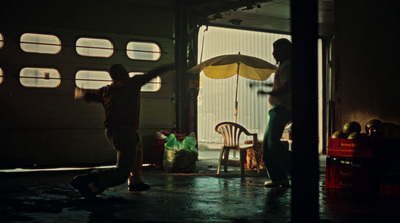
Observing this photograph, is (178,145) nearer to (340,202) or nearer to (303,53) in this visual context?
(340,202)

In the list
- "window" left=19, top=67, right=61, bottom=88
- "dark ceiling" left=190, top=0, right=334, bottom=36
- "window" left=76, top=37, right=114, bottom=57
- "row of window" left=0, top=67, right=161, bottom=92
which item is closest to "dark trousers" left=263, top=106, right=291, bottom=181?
"dark ceiling" left=190, top=0, right=334, bottom=36

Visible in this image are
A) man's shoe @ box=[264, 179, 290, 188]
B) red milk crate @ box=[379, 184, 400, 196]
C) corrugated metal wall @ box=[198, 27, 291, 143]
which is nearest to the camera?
red milk crate @ box=[379, 184, 400, 196]

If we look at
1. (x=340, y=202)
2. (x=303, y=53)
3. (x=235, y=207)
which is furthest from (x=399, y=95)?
(x=303, y=53)

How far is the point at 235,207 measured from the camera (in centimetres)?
624

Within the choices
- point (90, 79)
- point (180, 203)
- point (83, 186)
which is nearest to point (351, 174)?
point (180, 203)

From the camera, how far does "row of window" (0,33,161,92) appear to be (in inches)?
435

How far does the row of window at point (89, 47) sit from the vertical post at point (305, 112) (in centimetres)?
877

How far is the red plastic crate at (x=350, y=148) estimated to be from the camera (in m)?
7.84

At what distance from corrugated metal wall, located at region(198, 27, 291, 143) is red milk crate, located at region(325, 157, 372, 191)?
7718 millimetres

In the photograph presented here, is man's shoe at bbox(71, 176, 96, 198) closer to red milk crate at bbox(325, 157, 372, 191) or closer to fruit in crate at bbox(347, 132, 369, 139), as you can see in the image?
red milk crate at bbox(325, 157, 372, 191)

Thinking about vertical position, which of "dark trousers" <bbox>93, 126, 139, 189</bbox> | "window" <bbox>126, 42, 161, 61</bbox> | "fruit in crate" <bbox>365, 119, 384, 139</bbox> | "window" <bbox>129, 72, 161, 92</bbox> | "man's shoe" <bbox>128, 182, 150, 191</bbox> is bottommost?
"man's shoe" <bbox>128, 182, 150, 191</bbox>

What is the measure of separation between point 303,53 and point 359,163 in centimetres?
507

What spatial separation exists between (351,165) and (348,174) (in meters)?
0.19

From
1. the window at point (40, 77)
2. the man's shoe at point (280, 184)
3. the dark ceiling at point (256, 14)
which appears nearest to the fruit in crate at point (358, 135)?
Result: the man's shoe at point (280, 184)
